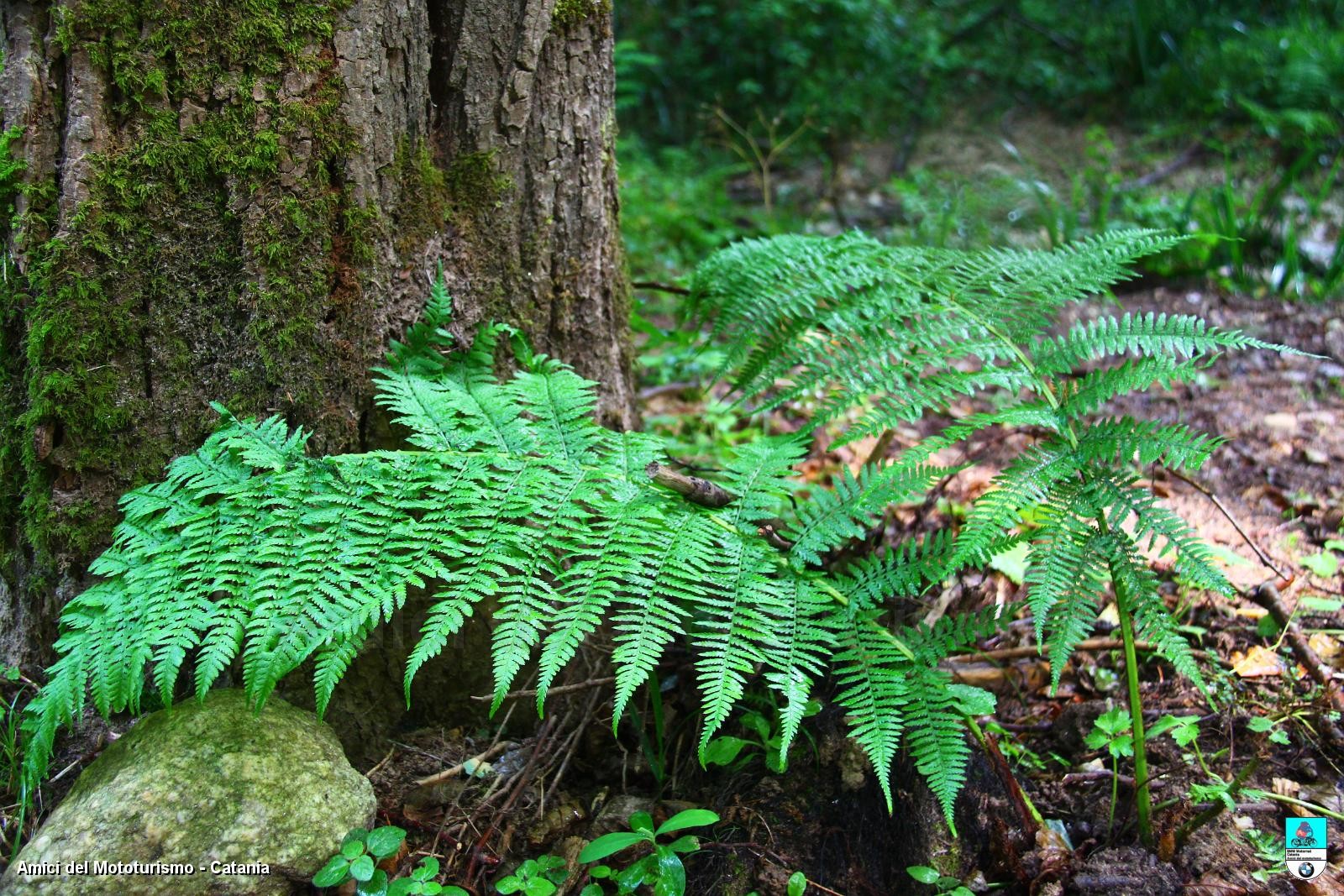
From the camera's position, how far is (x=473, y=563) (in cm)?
156

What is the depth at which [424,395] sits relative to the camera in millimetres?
1790

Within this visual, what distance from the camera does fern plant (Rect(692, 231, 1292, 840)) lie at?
1587 mm

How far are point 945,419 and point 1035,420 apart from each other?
1809mm

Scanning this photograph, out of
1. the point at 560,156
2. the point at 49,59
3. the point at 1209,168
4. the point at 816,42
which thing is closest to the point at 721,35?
the point at 816,42

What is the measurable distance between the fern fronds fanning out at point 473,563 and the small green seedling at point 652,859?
21 centimetres

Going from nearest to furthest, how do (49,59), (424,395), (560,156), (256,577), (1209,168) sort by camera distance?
(256,577)
(49,59)
(424,395)
(560,156)
(1209,168)

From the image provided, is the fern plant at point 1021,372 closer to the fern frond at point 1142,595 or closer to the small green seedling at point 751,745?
the fern frond at point 1142,595

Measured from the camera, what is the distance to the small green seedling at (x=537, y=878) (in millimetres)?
1615

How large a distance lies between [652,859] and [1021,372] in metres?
1.21

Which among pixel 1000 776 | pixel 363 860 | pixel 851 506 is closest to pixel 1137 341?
pixel 851 506

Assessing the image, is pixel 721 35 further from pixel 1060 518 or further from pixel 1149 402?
pixel 1060 518

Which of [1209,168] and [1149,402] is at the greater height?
[1209,168]

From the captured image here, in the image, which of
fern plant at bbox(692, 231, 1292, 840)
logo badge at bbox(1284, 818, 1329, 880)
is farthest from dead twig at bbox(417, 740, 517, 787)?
logo badge at bbox(1284, 818, 1329, 880)

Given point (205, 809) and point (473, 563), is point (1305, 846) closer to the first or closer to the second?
point (473, 563)
